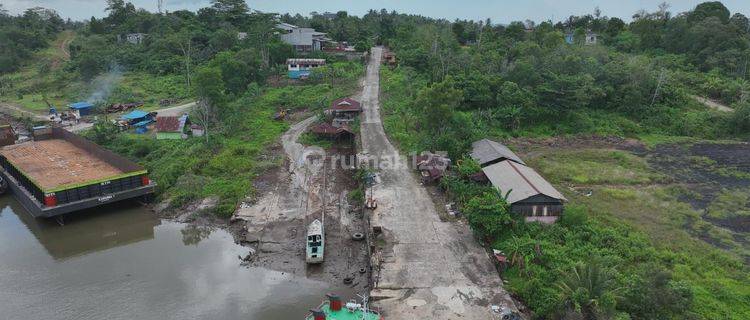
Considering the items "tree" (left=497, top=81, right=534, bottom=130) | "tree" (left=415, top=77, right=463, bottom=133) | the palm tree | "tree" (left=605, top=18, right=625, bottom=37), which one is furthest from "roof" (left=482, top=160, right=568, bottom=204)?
"tree" (left=605, top=18, right=625, bottom=37)

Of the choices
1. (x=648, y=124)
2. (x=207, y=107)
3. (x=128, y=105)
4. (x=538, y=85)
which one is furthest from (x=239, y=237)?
(x=648, y=124)

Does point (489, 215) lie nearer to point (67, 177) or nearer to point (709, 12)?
point (67, 177)

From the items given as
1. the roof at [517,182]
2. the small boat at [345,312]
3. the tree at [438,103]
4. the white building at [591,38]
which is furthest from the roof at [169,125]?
the white building at [591,38]

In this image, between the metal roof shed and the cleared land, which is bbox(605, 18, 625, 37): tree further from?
the cleared land

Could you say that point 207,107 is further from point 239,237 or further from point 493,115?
point 493,115

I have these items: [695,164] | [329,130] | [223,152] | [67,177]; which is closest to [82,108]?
[223,152]

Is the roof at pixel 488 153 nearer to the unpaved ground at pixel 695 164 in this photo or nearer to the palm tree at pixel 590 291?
the unpaved ground at pixel 695 164

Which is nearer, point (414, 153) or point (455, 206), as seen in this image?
point (455, 206)
